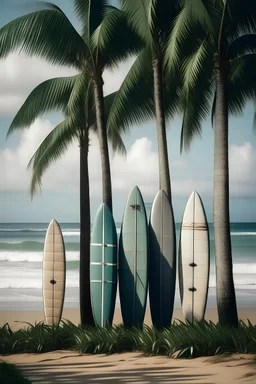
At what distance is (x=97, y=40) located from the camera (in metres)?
5.74

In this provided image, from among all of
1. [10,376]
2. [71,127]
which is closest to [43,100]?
[71,127]

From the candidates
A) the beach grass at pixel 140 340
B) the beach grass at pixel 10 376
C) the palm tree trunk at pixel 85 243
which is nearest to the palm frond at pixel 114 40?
the palm tree trunk at pixel 85 243

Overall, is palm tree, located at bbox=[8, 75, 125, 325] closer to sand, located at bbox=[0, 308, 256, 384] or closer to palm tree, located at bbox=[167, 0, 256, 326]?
sand, located at bbox=[0, 308, 256, 384]

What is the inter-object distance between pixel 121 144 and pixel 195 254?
1.51m

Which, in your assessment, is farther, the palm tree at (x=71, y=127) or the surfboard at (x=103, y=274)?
the palm tree at (x=71, y=127)

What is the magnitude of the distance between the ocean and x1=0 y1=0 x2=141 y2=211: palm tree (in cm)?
255

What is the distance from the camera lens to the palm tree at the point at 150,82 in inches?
224

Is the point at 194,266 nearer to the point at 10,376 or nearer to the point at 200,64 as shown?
the point at 200,64

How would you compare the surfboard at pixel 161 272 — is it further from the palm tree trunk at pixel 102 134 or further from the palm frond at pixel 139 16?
the palm frond at pixel 139 16

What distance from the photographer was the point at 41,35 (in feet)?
19.3

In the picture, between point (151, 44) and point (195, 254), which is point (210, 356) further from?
point (151, 44)

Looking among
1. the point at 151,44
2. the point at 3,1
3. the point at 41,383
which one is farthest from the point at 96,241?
the point at 3,1

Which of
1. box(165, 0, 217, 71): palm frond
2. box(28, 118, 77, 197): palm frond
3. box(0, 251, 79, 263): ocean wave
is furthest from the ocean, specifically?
box(165, 0, 217, 71): palm frond

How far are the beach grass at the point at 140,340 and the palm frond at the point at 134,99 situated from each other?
174 cm
